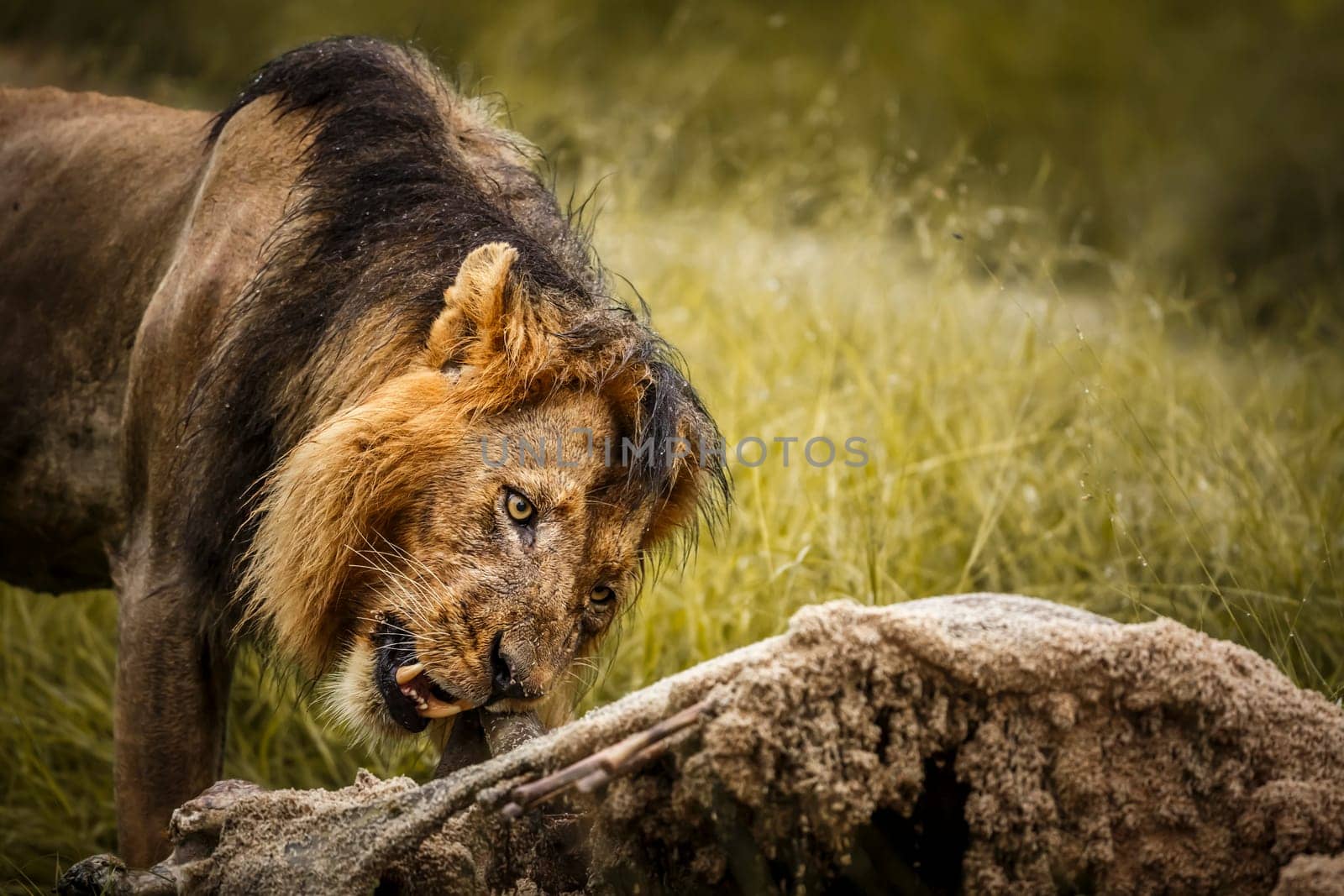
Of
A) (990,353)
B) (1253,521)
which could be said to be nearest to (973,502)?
(1253,521)

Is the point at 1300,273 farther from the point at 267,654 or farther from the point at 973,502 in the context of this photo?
the point at 267,654

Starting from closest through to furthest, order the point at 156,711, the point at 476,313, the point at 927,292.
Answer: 1. the point at 476,313
2. the point at 156,711
3. the point at 927,292

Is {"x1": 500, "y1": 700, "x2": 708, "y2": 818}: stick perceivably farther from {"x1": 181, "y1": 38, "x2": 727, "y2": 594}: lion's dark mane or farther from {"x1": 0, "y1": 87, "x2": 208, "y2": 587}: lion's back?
{"x1": 0, "y1": 87, "x2": 208, "y2": 587}: lion's back

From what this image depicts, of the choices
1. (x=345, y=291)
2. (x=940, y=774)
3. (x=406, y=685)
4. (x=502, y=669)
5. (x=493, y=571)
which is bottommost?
(x=406, y=685)

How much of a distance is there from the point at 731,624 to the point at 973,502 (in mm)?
1022

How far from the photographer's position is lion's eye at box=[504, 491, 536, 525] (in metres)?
2.43

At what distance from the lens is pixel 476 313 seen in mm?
2545

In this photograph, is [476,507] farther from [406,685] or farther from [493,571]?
[406,685]

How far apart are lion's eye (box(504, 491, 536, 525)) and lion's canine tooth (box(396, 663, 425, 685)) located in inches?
12.4

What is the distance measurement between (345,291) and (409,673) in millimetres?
844

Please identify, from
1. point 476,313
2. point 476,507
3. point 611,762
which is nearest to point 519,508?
point 476,507

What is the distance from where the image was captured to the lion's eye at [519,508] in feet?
7.96

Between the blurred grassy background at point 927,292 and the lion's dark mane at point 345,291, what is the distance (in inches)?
23.1

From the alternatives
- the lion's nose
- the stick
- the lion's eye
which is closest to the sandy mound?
the stick
